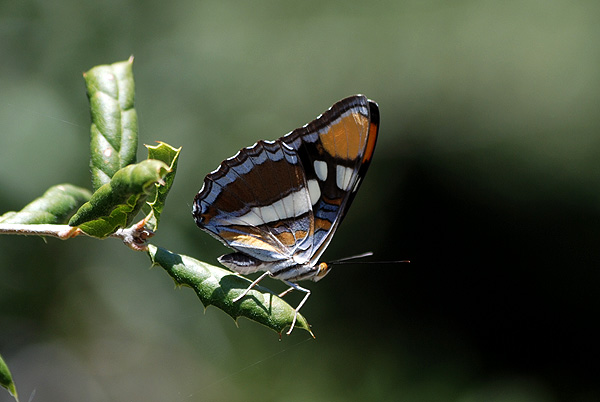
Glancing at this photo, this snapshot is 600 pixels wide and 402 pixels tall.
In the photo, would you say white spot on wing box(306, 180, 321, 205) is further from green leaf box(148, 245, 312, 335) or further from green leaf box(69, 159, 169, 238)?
green leaf box(69, 159, 169, 238)

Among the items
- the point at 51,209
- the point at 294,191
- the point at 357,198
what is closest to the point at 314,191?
the point at 294,191

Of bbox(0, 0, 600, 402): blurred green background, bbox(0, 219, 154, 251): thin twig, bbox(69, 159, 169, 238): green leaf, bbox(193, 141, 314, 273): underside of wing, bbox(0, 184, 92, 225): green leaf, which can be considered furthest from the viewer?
bbox(0, 0, 600, 402): blurred green background

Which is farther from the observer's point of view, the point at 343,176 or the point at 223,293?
the point at 343,176

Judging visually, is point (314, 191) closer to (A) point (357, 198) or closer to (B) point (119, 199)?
(B) point (119, 199)

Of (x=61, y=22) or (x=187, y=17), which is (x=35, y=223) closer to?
(x=61, y=22)

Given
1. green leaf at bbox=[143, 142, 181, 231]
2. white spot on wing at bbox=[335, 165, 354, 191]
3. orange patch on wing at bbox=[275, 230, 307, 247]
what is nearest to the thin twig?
green leaf at bbox=[143, 142, 181, 231]
